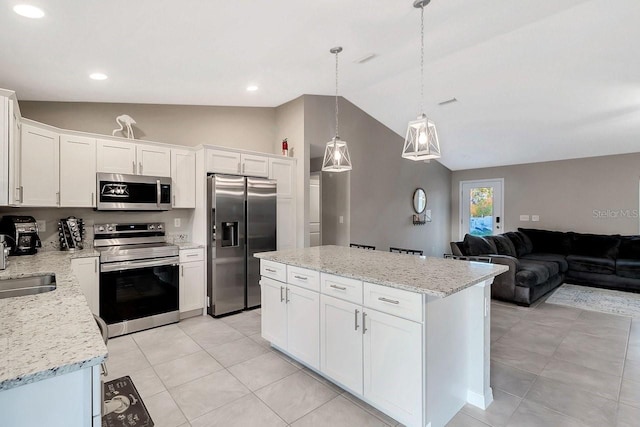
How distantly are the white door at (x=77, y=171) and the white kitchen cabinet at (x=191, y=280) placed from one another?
1119 millimetres

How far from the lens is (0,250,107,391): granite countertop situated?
85 centimetres

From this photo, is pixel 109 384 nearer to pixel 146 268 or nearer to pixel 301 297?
pixel 146 268

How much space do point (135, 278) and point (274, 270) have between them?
5.36 feet

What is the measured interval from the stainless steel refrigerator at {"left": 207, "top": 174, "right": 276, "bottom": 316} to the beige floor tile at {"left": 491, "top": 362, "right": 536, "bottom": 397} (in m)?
2.78

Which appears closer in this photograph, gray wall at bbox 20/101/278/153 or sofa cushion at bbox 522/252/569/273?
gray wall at bbox 20/101/278/153

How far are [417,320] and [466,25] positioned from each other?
279cm

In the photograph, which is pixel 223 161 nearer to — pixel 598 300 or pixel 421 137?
pixel 421 137

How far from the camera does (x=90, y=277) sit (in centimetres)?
305

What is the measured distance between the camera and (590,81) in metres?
3.71

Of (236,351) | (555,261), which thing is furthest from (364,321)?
(555,261)

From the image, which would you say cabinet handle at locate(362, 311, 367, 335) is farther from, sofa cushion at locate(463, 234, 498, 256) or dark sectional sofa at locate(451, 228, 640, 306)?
sofa cushion at locate(463, 234, 498, 256)

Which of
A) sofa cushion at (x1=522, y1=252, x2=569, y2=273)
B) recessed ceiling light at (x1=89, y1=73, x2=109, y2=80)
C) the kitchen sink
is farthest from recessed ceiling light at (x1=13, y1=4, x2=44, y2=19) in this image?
sofa cushion at (x1=522, y1=252, x2=569, y2=273)

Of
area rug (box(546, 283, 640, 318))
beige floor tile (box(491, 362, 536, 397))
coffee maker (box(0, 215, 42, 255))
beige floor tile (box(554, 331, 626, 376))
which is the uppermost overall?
coffee maker (box(0, 215, 42, 255))

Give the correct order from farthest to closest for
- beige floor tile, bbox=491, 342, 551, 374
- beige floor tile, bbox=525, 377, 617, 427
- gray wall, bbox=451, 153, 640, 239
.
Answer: gray wall, bbox=451, 153, 640, 239 < beige floor tile, bbox=491, 342, 551, 374 < beige floor tile, bbox=525, 377, 617, 427
